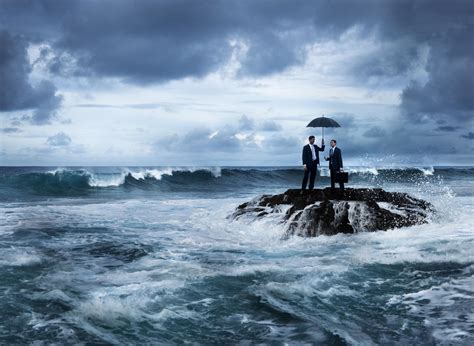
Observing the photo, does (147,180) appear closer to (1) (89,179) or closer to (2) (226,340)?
(1) (89,179)

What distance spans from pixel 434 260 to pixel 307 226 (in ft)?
12.7

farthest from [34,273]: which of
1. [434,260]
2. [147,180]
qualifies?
[147,180]

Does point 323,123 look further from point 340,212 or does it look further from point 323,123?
point 340,212

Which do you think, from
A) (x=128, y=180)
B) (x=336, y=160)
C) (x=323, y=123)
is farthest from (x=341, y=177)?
(x=128, y=180)

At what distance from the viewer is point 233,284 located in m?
7.77

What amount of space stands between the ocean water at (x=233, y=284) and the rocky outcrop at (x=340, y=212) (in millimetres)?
397

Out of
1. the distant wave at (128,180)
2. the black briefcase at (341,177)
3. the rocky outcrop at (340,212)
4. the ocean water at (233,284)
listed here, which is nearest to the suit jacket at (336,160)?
the black briefcase at (341,177)

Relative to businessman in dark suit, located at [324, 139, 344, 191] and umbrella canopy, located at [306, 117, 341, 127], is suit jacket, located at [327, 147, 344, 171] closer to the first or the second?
businessman in dark suit, located at [324, 139, 344, 191]

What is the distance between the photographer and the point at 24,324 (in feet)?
19.4

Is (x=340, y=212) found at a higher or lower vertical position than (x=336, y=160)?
lower

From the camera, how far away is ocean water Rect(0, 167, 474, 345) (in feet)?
18.8

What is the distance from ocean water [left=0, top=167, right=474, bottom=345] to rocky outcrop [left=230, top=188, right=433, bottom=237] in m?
0.40

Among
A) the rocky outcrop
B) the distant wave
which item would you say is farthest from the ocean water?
the distant wave

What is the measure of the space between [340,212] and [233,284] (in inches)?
233
